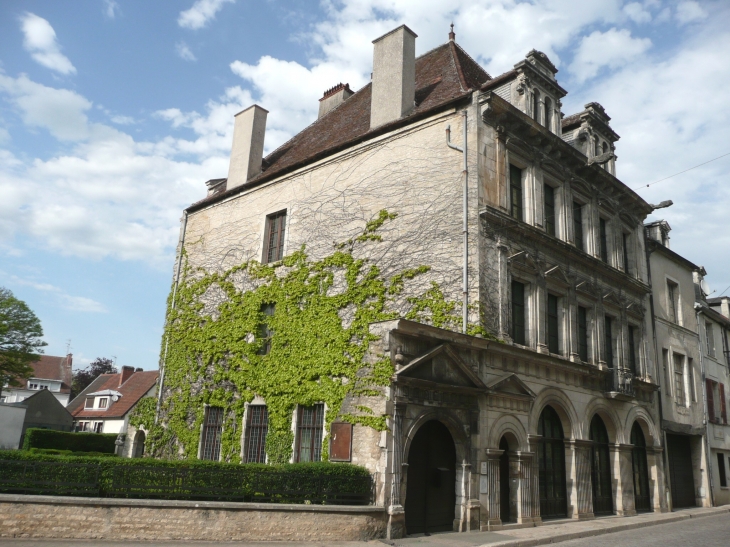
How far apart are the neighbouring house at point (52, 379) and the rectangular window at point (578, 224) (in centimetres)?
6669

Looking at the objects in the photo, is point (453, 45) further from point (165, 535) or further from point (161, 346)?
point (165, 535)

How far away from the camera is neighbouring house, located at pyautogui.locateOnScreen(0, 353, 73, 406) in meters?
69.9

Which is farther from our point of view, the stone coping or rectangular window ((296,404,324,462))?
rectangular window ((296,404,324,462))

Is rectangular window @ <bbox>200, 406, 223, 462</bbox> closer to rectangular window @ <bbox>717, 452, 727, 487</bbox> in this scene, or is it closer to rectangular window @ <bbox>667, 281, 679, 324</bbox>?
rectangular window @ <bbox>667, 281, 679, 324</bbox>

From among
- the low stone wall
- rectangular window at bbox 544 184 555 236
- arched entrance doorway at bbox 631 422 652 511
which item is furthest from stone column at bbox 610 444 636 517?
the low stone wall

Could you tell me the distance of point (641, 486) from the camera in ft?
70.0

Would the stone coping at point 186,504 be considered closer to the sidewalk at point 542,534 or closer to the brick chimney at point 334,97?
the sidewalk at point 542,534

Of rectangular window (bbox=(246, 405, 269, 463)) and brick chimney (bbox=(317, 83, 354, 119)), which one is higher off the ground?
brick chimney (bbox=(317, 83, 354, 119))

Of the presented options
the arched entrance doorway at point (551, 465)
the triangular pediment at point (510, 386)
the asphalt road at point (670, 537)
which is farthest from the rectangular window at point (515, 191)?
the asphalt road at point (670, 537)

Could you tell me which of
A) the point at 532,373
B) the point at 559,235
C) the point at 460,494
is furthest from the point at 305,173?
the point at 460,494

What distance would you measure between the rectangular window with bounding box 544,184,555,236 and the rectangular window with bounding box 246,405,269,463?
1047cm

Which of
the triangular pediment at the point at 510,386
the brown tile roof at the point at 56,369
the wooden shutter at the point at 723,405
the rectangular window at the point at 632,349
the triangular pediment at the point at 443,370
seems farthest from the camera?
the brown tile roof at the point at 56,369

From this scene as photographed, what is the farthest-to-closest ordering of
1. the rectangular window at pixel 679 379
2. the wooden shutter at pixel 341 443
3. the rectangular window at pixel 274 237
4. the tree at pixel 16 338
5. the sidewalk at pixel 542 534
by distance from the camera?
the tree at pixel 16 338, the rectangular window at pixel 679 379, the rectangular window at pixel 274 237, the wooden shutter at pixel 341 443, the sidewalk at pixel 542 534

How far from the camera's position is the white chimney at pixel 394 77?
19062 millimetres
